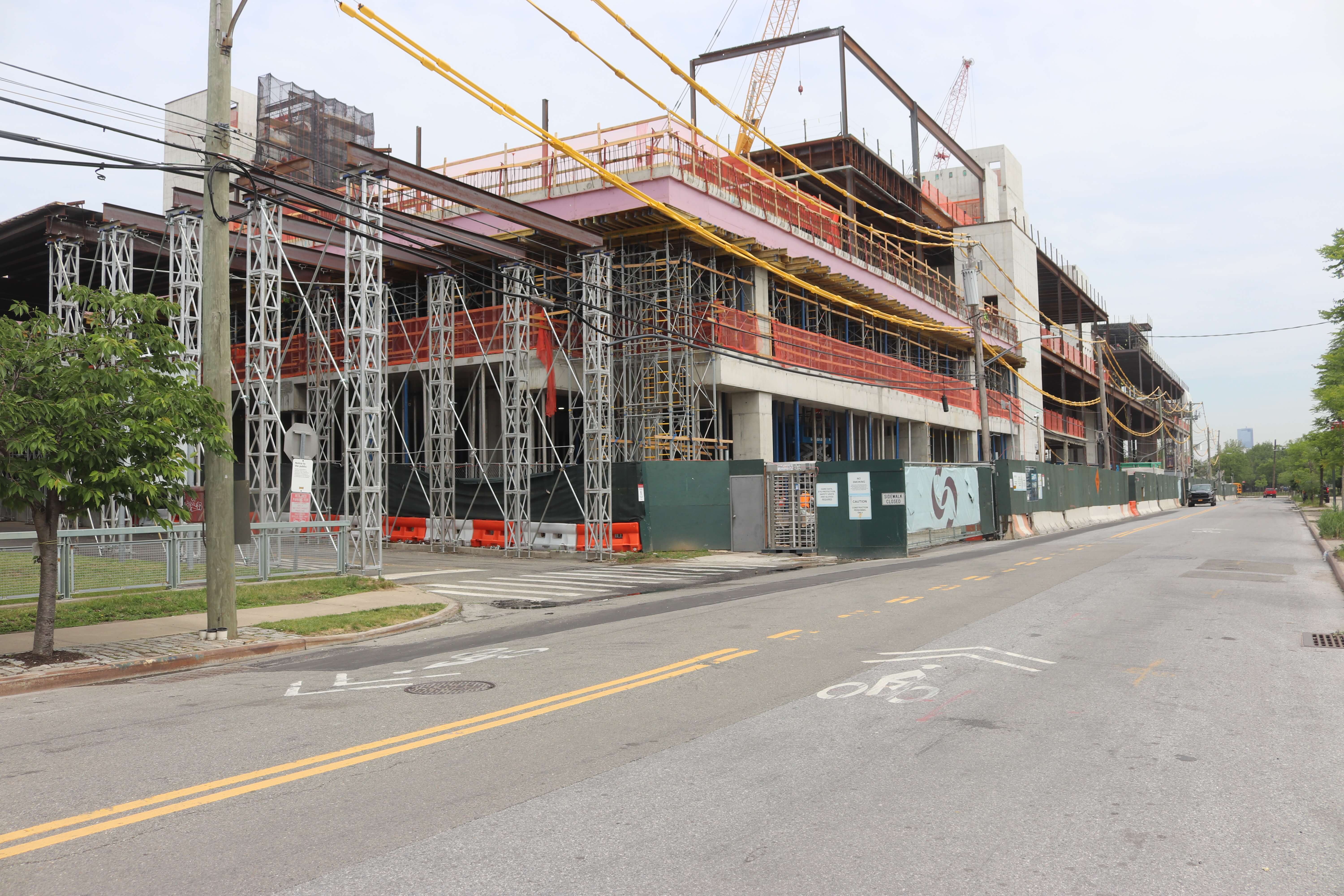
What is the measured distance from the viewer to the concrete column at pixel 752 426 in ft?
109

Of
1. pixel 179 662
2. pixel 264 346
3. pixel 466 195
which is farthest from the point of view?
pixel 466 195

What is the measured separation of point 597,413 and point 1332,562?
1761cm

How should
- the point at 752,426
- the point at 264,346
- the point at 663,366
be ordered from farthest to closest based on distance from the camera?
the point at 752,426
the point at 663,366
the point at 264,346

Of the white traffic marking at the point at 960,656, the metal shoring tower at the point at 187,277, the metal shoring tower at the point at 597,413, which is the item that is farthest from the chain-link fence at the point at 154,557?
the white traffic marking at the point at 960,656

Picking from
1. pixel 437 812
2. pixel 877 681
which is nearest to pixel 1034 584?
pixel 877 681

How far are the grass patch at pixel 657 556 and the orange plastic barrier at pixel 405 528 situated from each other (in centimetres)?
803

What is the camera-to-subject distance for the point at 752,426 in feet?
109

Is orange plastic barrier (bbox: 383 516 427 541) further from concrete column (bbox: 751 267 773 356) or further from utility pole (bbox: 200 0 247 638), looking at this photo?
utility pole (bbox: 200 0 247 638)

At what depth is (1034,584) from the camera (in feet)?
56.6

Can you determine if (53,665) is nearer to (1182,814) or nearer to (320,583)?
(320,583)

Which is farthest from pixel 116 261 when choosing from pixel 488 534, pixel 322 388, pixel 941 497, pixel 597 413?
pixel 941 497

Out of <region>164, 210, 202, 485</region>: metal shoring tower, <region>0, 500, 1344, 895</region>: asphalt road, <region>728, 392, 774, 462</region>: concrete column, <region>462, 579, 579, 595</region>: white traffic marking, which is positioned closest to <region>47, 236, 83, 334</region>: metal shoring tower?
<region>164, 210, 202, 485</region>: metal shoring tower

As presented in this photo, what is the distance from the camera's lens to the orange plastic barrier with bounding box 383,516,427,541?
1224 inches

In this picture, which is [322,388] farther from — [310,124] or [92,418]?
[310,124]
